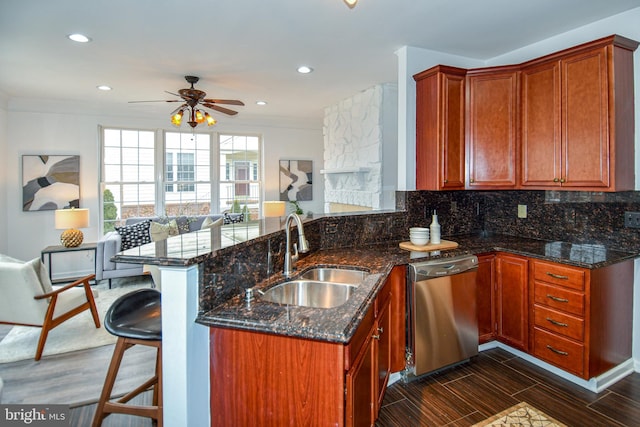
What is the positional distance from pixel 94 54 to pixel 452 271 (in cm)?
370

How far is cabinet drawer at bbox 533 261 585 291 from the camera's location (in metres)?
2.33

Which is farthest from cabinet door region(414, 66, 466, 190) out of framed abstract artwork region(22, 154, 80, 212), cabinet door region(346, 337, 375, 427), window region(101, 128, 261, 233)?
framed abstract artwork region(22, 154, 80, 212)

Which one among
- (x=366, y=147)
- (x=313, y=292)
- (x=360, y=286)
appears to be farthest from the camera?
(x=366, y=147)

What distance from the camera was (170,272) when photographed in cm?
138

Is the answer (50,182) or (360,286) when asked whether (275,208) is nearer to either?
(50,182)

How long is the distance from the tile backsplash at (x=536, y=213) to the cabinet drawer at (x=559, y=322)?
28.1 inches

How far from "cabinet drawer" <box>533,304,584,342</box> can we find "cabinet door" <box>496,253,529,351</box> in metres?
0.09

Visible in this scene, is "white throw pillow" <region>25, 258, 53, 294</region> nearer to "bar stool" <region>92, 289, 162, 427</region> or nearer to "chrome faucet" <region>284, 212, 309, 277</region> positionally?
"bar stool" <region>92, 289, 162, 427</region>

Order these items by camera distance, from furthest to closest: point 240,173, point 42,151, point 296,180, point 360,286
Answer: point 296,180, point 240,173, point 42,151, point 360,286

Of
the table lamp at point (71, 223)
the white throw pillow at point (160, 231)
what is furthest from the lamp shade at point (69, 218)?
the white throw pillow at point (160, 231)

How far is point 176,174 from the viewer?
239 inches

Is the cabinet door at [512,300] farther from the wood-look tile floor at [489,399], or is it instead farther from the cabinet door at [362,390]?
the cabinet door at [362,390]

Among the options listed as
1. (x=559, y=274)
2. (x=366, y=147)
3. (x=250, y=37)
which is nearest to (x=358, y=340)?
(x=559, y=274)

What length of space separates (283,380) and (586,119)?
266 centimetres
